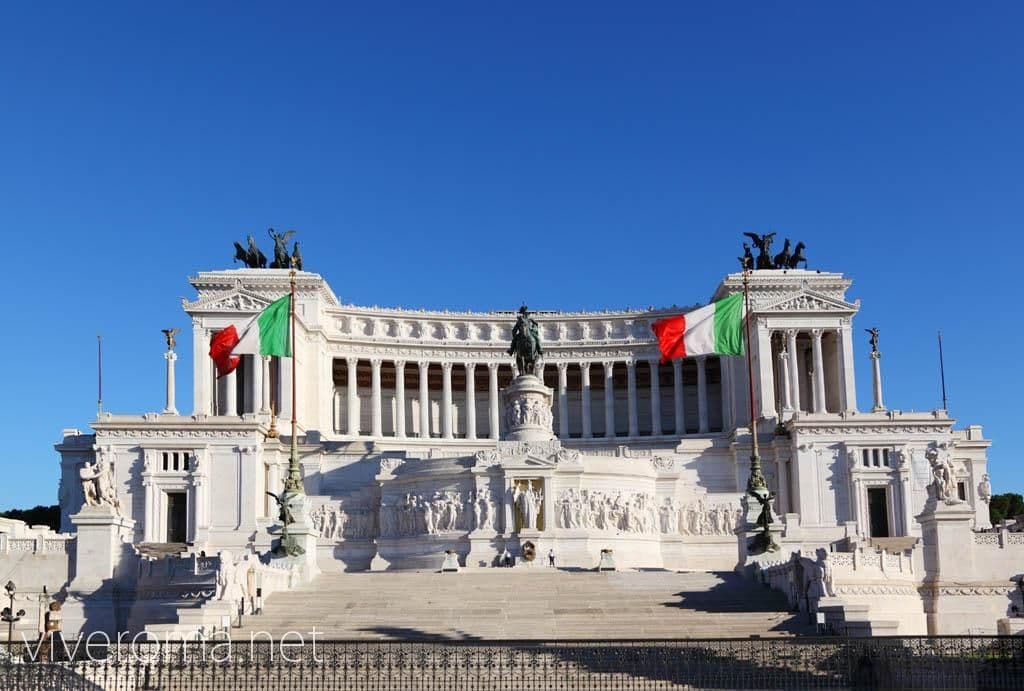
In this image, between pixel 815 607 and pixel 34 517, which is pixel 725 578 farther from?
pixel 34 517

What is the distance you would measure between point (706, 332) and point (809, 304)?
38078mm

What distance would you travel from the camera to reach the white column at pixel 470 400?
319ft

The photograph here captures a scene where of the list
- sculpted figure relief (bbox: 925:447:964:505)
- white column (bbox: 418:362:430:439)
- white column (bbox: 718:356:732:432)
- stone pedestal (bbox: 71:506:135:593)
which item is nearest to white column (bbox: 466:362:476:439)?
white column (bbox: 418:362:430:439)

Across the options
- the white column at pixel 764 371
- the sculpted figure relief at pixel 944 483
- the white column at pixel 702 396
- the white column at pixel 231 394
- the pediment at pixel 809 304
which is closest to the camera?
the sculpted figure relief at pixel 944 483

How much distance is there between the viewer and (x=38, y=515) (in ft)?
350

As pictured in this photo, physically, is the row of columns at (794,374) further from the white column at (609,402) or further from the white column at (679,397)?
the white column at (609,402)

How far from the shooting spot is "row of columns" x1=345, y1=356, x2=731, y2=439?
9669cm

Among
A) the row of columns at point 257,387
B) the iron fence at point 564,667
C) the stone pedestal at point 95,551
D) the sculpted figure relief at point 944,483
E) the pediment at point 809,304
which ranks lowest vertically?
the iron fence at point 564,667

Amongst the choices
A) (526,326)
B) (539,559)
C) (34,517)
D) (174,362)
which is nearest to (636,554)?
(539,559)

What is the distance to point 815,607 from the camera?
35.9 meters

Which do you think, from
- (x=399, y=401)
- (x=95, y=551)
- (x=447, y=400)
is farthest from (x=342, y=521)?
(x=447, y=400)

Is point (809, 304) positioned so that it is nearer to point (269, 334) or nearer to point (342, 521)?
point (342, 521)

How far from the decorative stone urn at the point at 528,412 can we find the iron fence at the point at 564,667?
3991 cm

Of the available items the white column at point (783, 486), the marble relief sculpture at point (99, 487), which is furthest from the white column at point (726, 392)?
the marble relief sculpture at point (99, 487)
